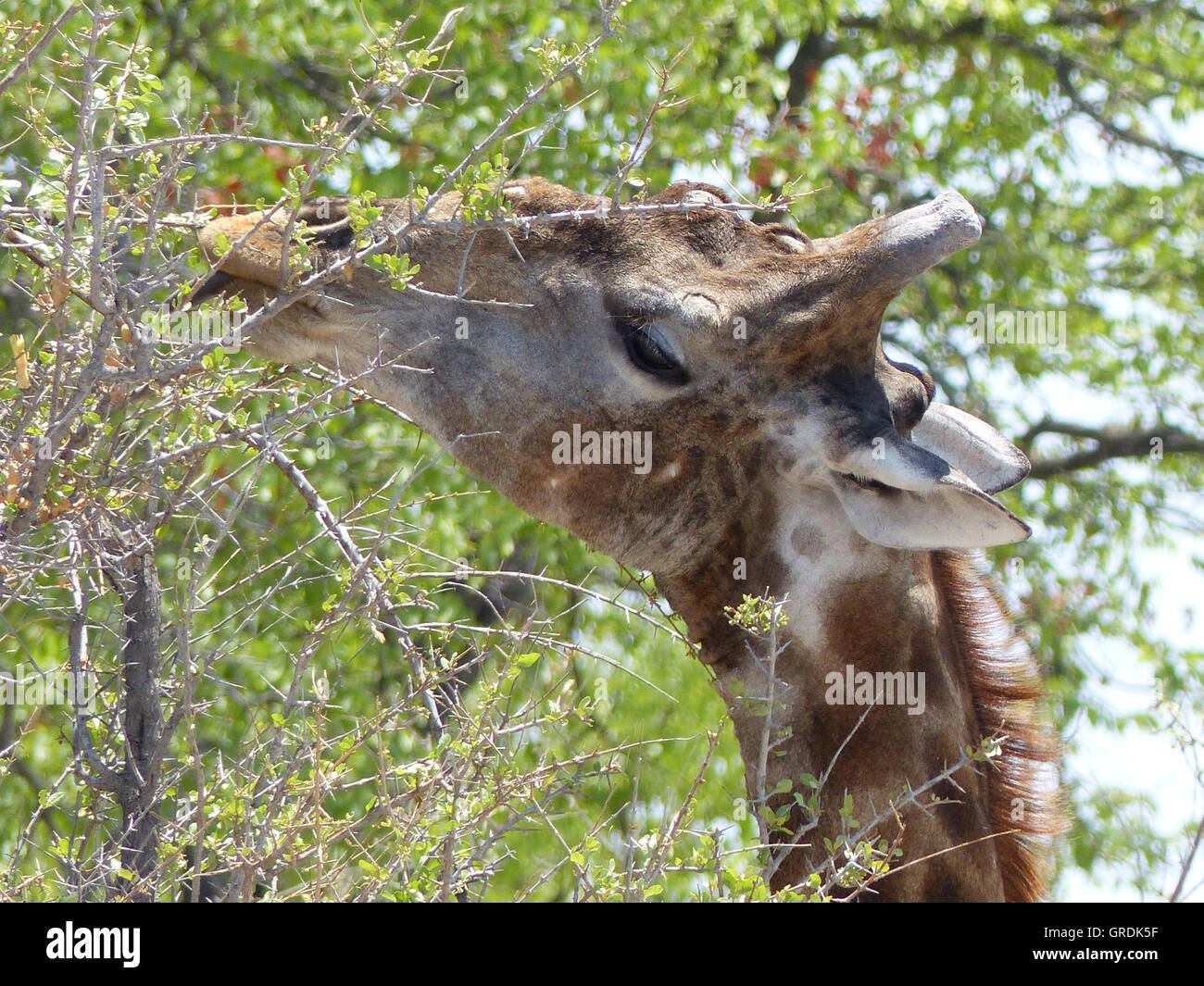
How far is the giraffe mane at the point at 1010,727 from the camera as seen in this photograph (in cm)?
392

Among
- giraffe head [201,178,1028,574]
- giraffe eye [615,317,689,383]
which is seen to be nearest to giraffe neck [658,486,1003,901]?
giraffe head [201,178,1028,574]

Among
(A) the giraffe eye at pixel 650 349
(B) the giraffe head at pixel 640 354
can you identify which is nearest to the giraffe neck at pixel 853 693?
(B) the giraffe head at pixel 640 354

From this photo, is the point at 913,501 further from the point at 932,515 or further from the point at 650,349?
the point at 650,349

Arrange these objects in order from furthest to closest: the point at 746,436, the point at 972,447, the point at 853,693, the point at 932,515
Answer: the point at 972,447, the point at 746,436, the point at 853,693, the point at 932,515

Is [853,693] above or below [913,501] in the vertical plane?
below

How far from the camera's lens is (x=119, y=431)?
3207 millimetres

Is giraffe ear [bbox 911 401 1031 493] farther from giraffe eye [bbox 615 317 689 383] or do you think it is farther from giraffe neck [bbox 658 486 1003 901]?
giraffe eye [bbox 615 317 689 383]

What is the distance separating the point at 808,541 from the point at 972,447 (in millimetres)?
589

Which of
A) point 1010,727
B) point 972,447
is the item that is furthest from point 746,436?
point 1010,727

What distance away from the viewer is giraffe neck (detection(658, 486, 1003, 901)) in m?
3.66

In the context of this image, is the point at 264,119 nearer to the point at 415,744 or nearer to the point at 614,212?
the point at 415,744

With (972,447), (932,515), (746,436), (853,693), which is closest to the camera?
(932,515)

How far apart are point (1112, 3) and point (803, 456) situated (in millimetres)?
8652

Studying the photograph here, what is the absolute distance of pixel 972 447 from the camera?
393 centimetres
